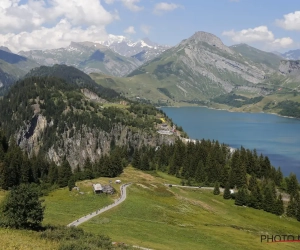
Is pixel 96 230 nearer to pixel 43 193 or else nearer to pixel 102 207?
pixel 102 207

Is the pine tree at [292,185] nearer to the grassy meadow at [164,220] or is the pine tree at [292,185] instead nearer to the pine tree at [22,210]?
the grassy meadow at [164,220]

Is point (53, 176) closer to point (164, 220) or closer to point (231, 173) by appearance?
point (164, 220)

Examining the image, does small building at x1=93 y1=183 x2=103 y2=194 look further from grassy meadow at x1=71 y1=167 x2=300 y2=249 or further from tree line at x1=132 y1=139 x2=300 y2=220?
tree line at x1=132 y1=139 x2=300 y2=220

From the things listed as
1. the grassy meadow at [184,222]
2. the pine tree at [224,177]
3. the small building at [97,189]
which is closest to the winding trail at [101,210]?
the grassy meadow at [184,222]

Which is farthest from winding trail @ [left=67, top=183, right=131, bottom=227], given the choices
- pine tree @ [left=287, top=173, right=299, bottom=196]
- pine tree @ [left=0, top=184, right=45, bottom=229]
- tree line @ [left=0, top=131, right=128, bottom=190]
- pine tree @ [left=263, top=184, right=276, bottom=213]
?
pine tree @ [left=287, top=173, right=299, bottom=196]

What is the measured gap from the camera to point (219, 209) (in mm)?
113938

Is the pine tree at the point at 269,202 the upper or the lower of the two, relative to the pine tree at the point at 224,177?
lower

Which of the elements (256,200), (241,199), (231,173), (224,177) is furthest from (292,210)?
(224,177)

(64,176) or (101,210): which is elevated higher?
(64,176)

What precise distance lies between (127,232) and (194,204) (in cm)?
5175

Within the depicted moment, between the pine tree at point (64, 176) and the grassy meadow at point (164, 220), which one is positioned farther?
the pine tree at point (64, 176)

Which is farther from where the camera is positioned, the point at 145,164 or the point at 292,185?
the point at 145,164

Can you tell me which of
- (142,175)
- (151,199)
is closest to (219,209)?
(151,199)

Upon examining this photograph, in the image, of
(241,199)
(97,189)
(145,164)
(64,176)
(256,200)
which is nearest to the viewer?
(97,189)
